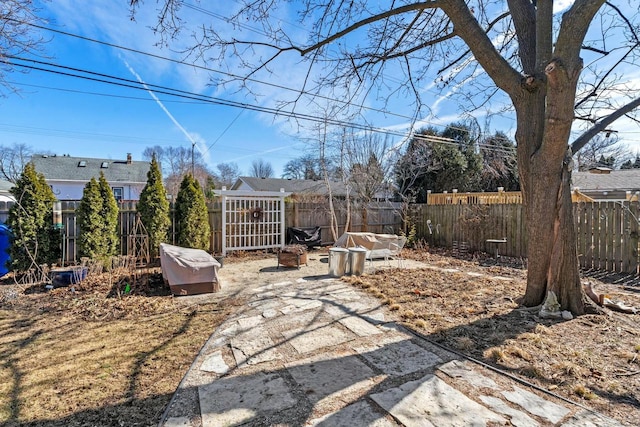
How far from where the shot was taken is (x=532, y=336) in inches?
120

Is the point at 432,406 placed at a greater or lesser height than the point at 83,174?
lesser

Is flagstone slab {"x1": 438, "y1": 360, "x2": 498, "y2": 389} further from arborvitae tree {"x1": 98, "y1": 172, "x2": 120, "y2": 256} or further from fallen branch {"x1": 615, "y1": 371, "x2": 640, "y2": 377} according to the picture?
arborvitae tree {"x1": 98, "y1": 172, "x2": 120, "y2": 256}

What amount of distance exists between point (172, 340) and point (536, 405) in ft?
10.4

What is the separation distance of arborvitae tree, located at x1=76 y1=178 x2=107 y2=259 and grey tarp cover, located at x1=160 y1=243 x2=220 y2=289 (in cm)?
234

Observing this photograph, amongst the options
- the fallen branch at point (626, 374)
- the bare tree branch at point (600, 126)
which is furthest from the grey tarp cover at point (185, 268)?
the bare tree branch at point (600, 126)

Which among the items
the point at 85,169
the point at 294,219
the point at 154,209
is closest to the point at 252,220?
the point at 294,219

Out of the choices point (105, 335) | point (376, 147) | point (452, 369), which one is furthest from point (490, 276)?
point (376, 147)

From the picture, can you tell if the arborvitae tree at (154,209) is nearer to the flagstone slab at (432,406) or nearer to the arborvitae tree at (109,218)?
the arborvitae tree at (109,218)

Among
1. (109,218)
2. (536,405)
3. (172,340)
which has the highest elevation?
(109,218)

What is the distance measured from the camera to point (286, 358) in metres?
2.74

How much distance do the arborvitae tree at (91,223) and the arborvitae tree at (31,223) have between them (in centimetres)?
56

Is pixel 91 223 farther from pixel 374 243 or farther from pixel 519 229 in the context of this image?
pixel 519 229

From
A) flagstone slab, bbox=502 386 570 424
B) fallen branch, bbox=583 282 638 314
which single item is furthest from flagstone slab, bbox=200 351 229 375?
fallen branch, bbox=583 282 638 314

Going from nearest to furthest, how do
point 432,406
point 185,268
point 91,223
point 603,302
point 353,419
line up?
point 353,419 < point 432,406 < point 603,302 < point 185,268 < point 91,223
